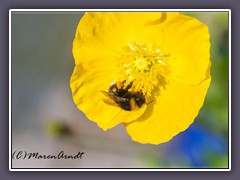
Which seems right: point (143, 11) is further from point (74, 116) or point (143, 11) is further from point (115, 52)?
point (74, 116)

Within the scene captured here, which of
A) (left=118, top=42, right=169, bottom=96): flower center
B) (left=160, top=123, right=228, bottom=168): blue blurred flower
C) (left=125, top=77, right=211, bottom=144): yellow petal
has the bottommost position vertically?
(left=160, top=123, right=228, bottom=168): blue blurred flower

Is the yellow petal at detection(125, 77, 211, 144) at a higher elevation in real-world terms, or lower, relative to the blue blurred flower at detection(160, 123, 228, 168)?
higher

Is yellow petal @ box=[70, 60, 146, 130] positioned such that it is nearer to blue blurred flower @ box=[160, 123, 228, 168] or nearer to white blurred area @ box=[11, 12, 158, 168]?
white blurred area @ box=[11, 12, 158, 168]

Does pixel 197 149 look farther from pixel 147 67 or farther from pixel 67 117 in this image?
pixel 67 117

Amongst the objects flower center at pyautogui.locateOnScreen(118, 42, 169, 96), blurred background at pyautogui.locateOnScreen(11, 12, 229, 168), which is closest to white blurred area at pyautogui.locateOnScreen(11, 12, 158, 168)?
blurred background at pyautogui.locateOnScreen(11, 12, 229, 168)

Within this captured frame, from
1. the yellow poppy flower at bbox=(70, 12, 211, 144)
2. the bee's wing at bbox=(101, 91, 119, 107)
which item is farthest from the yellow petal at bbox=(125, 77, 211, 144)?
the bee's wing at bbox=(101, 91, 119, 107)

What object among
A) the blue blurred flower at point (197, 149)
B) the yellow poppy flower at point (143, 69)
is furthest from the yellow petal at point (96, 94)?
the blue blurred flower at point (197, 149)

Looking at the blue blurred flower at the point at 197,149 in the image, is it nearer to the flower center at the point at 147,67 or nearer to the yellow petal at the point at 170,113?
the yellow petal at the point at 170,113

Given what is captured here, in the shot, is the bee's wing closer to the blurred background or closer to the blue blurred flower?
the blurred background
